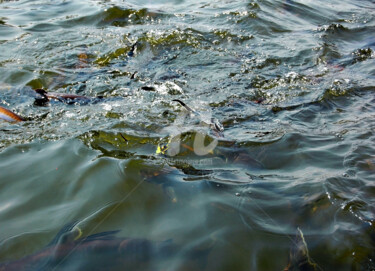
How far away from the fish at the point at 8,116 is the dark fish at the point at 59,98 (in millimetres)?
453

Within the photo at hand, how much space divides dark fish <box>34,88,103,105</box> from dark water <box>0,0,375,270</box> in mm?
111

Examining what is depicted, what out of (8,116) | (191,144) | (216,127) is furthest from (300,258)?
(8,116)

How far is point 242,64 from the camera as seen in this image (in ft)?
17.4

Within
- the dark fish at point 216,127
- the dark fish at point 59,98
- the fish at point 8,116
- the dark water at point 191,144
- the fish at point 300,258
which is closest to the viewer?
the fish at point 300,258

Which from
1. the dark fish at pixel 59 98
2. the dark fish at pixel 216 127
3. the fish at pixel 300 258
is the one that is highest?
the dark fish at pixel 59 98

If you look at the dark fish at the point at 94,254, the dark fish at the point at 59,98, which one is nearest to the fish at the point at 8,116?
the dark fish at the point at 59,98

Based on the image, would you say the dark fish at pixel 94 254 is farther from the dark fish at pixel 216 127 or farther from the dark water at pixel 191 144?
the dark fish at pixel 216 127

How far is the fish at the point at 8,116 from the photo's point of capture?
3.72 metres

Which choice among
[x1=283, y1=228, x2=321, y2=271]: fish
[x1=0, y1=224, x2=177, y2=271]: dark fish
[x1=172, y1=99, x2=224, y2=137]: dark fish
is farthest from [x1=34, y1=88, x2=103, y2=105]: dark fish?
[x1=283, y1=228, x2=321, y2=271]: fish

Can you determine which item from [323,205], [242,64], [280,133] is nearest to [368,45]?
[242,64]

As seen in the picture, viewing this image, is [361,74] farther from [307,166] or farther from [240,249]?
[240,249]

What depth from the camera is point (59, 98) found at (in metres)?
4.23

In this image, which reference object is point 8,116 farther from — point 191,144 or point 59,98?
point 191,144

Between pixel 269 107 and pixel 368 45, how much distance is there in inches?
125
